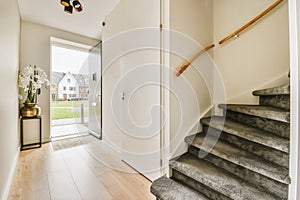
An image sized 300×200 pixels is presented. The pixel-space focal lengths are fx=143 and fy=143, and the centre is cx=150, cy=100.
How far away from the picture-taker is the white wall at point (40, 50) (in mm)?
2900

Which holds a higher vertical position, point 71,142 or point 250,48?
point 250,48

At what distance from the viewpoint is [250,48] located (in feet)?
6.35

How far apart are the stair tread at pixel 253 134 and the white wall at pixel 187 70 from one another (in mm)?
291

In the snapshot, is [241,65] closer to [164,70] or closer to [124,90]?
[164,70]

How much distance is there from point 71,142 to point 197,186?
8.92ft

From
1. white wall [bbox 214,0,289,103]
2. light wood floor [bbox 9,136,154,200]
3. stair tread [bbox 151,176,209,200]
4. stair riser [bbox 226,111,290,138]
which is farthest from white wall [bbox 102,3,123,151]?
stair riser [bbox 226,111,290,138]

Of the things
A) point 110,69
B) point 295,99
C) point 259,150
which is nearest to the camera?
point 295,99

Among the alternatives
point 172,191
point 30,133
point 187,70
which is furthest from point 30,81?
point 172,191

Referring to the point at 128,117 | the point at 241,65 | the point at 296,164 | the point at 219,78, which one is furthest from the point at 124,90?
the point at 296,164

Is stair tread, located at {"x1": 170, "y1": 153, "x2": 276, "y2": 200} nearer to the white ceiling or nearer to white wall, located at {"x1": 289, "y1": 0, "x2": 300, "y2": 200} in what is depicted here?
white wall, located at {"x1": 289, "y1": 0, "x2": 300, "y2": 200}

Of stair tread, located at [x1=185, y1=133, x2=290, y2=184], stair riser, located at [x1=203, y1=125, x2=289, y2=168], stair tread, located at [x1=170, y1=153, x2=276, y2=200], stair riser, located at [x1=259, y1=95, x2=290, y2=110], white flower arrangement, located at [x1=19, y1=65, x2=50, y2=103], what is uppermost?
white flower arrangement, located at [x1=19, y1=65, x2=50, y2=103]

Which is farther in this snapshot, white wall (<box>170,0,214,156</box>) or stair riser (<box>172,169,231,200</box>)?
white wall (<box>170,0,214,156</box>)

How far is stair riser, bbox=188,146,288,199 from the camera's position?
0.98 meters

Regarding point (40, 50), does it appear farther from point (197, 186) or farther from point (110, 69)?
point (197, 186)
